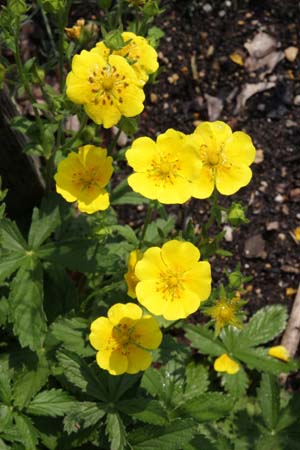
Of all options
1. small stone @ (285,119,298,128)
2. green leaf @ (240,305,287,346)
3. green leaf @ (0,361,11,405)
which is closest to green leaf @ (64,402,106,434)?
green leaf @ (0,361,11,405)

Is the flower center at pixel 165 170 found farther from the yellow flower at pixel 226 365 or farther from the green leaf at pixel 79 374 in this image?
the yellow flower at pixel 226 365

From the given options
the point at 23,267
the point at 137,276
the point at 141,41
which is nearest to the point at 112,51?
the point at 141,41

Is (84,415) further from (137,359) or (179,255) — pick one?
(179,255)

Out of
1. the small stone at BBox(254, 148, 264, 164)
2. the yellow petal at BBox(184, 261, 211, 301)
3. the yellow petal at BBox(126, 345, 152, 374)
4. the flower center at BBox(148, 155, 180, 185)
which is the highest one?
the flower center at BBox(148, 155, 180, 185)

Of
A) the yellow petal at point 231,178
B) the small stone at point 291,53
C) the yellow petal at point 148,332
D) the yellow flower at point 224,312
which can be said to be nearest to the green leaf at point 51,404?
the yellow petal at point 148,332

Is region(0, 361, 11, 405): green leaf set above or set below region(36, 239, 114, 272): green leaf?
below

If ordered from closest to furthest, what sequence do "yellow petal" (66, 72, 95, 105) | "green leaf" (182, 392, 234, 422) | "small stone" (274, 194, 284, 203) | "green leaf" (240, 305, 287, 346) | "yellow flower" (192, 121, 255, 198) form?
1. "yellow petal" (66, 72, 95, 105)
2. "yellow flower" (192, 121, 255, 198)
3. "green leaf" (182, 392, 234, 422)
4. "green leaf" (240, 305, 287, 346)
5. "small stone" (274, 194, 284, 203)

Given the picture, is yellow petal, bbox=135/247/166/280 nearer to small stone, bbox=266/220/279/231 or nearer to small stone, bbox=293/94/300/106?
small stone, bbox=266/220/279/231
